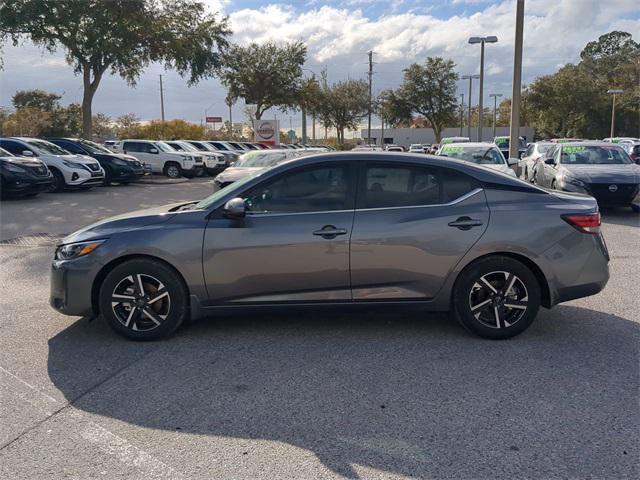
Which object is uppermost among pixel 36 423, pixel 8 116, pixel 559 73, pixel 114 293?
pixel 559 73

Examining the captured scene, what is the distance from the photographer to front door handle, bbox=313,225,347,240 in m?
4.57

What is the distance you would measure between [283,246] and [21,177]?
41.5ft

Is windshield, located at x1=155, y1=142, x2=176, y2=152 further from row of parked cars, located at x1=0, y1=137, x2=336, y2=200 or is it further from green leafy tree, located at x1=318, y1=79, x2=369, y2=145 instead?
green leafy tree, located at x1=318, y1=79, x2=369, y2=145

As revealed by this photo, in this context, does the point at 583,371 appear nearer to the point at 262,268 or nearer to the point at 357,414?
the point at 357,414

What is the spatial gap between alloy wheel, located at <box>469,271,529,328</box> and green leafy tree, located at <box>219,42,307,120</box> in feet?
121

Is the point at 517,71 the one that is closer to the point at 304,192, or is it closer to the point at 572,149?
the point at 572,149

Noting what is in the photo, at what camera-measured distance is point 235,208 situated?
4520 millimetres

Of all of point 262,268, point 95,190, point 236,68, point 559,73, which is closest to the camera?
point 262,268

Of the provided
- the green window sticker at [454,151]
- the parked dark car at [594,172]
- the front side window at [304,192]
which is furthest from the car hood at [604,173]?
the front side window at [304,192]

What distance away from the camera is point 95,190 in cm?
1889

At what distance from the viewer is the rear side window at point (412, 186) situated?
473cm

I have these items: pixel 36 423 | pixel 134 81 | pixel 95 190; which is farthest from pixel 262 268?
Answer: pixel 134 81

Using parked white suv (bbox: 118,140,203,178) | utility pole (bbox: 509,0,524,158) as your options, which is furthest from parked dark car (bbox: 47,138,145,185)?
utility pole (bbox: 509,0,524,158)

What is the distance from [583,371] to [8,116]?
61835mm
